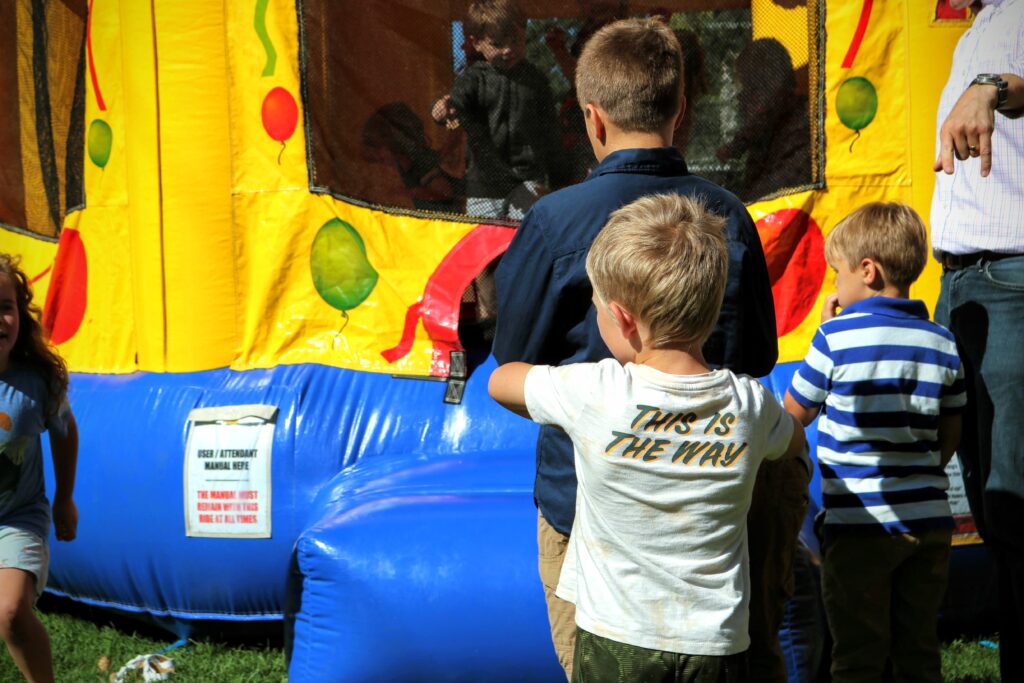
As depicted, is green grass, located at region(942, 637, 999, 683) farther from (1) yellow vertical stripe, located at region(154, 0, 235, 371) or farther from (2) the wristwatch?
(1) yellow vertical stripe, located at region(154, 0, 235, 371)

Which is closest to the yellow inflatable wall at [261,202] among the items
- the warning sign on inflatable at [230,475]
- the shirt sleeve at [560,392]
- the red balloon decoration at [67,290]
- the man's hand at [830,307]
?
the warning sign on inflatable at [230,475]

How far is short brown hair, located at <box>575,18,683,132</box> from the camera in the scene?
2020 mm

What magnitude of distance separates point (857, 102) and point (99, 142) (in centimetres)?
280

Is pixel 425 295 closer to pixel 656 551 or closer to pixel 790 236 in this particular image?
pixel 790 236

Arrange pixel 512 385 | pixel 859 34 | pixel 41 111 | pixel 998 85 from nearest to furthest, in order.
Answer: pixel 512 385 → pixel 998 85 → pixel 859 34 → pixel 41 111

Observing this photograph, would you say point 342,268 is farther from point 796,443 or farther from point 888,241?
point 796,443

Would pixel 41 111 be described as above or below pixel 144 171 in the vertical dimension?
above

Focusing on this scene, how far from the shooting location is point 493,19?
12.7 feet

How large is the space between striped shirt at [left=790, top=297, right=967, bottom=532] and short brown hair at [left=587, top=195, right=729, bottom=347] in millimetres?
949

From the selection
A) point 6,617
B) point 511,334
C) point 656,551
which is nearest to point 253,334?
point 6,617

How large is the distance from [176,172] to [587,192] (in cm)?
240

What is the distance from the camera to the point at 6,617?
2.69 meters

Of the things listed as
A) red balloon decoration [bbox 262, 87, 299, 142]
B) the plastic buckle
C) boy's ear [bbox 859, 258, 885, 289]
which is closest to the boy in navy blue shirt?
boy's ear [bbox 859, 258, 885, 289]

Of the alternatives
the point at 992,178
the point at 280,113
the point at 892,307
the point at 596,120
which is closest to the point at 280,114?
the point at 280,113
